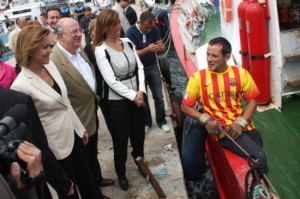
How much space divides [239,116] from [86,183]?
1.49 m

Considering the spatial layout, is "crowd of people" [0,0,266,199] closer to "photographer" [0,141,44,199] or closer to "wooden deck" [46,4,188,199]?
"wooden deck" [46,4,188,199]

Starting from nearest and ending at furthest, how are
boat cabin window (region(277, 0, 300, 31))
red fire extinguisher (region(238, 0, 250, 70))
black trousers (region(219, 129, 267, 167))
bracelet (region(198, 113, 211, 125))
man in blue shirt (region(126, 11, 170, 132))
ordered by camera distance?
1. black trousers (region(219, 129, 267, 167))
2. bracelet (region(198, 113, 211, 125))
3. man in blue shirt (region(126, 11, 170, 132))
4. red fire extinguisher (region(238, 0, 250, 70))
5. boat cabin window (region(277, 0, 300, 31))

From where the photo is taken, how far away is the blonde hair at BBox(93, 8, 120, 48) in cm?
284

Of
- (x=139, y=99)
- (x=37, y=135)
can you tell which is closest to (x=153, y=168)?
(x=139, y=99)

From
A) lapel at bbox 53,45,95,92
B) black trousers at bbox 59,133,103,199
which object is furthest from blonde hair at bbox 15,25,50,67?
black trousers at bbox 59,133,103,199

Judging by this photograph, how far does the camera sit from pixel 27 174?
1.20 meters

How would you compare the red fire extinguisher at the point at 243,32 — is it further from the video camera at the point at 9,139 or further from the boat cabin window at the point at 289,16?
the video camera at the point at 9,139

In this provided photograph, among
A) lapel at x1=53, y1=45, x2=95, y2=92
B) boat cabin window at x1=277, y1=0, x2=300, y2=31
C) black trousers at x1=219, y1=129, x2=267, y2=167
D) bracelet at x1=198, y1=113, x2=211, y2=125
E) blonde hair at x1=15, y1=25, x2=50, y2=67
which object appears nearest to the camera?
blonde hair at x1=15, y1=25, x2=50, y2=67

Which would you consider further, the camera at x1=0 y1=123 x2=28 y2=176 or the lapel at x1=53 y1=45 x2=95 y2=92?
the lapel at x1=53 y1=45 x2=95 y2=92

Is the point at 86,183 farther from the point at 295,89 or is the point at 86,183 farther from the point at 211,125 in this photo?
the point at 295,89

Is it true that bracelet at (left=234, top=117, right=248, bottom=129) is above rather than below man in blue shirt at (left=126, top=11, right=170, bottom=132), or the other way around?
below

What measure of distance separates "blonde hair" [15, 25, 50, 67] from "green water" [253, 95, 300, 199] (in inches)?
103

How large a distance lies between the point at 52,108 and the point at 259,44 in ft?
10.9

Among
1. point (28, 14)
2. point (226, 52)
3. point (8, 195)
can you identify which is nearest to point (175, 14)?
point (226, 52)
